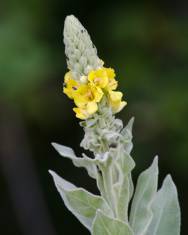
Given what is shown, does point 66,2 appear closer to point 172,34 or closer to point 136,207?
point 172,34

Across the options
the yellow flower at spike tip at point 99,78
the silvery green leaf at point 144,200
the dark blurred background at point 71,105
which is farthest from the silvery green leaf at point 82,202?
the dark blurred background at point 71,105

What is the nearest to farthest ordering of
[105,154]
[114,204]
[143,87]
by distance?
[105,154]
[114,204]
[143,87]

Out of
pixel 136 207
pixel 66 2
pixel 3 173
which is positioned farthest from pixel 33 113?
pixel 136 207

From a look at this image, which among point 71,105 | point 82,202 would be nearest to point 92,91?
point 82,202

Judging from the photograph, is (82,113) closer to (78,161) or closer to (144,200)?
(78,161)

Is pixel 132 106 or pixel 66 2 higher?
pixel 66 2

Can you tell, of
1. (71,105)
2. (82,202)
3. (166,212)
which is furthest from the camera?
(71,105)
